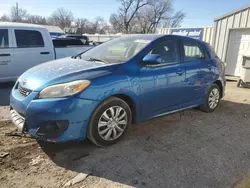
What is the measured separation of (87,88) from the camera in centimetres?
295

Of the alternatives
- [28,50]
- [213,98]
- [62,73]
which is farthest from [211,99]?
[28,50]

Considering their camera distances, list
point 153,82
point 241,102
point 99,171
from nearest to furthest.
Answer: point 99,171 < point 153,82 < point 241,102

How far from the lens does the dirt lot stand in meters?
2.63

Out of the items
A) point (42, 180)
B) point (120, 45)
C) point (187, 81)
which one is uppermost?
point (120, 45)

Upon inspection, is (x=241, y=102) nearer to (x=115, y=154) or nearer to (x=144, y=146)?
(x=144, y=146)

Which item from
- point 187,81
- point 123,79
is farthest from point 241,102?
point 123,79

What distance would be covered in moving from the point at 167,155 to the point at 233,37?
868cm

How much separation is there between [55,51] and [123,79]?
4.40 m

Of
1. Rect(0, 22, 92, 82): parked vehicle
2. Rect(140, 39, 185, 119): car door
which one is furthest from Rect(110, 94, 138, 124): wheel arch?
Rect(0, 22, 92, 82): parked vehicle

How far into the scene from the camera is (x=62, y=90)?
2871mm

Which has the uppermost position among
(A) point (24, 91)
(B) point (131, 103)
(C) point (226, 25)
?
(C) point (226, 25)

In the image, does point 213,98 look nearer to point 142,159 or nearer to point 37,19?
point 142,159

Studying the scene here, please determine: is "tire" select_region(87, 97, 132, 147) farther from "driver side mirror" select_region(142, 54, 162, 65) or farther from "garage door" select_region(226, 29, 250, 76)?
"garage door" select_region(226, 29, 250, 76)

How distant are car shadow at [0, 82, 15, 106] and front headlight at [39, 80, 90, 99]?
2.88 m
